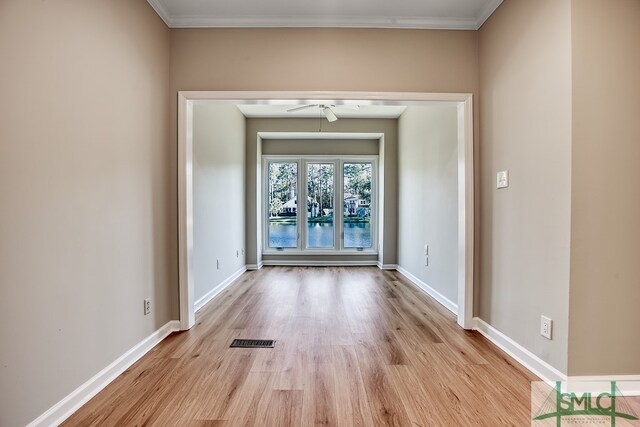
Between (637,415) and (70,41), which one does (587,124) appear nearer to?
(637,415)

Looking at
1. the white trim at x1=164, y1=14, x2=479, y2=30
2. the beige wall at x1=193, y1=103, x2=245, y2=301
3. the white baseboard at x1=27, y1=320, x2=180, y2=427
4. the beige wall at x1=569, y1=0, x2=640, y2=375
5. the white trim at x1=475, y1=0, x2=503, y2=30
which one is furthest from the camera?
the beige wall at x1=193, y1=103, x2=245, y2=301

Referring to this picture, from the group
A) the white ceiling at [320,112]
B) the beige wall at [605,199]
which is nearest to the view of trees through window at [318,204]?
the white ceiling at [320,112]

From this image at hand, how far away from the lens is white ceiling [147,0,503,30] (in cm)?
242

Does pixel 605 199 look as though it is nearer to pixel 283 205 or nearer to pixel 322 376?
pixel 322 376

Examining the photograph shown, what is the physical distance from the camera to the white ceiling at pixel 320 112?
4.75m

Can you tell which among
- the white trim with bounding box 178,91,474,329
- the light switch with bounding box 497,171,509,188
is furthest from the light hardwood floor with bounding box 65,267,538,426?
the light switch with bounding box 497,171,509,188

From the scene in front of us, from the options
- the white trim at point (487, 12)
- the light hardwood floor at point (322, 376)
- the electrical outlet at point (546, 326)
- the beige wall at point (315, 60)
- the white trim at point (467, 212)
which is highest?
the white trim at point (487, 12)

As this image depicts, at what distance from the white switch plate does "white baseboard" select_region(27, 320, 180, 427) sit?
2.96 m

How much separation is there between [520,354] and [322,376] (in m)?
1.39

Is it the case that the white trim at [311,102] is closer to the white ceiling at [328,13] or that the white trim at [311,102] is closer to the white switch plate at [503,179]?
the white switch plate at [503,179]

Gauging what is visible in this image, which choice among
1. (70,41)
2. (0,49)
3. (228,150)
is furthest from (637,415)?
(228,150)

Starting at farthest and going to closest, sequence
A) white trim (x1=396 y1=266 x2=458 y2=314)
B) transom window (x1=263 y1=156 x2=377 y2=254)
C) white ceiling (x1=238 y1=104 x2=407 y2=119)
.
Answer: transom window (x1=263 y1=156 x2=377 y2=254), white ceiling (x1=238 y1=104 x2=407 y2=119), white trim (x1=396 y1=266 x2=458 y2=314)

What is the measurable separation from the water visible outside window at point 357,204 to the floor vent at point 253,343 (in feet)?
11.9

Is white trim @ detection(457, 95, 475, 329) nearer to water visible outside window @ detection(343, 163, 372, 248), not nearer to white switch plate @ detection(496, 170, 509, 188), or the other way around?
white switch plate @ detection(496, 170, 509, 188)
